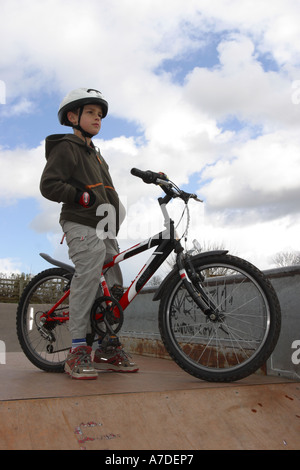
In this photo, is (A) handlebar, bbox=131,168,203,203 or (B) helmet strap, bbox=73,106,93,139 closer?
(A) handlebar, bbox=131,168,203,203

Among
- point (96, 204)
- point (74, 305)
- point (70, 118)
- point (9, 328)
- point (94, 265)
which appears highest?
point (70, 118)

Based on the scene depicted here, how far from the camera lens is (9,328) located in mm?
10734

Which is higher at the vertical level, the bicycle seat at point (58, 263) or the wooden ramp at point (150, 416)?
the bicycle seat at point (58, 263)

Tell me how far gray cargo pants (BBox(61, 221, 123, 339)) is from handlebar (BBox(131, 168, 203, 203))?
50cm

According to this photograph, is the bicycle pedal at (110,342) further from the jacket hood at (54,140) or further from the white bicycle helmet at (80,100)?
the white bicycle helmet at (80,100)

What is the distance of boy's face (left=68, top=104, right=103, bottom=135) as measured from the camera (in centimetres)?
292

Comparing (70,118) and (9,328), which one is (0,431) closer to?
(70,118)

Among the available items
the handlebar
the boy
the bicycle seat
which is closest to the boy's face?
the boy

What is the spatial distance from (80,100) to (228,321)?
190cm

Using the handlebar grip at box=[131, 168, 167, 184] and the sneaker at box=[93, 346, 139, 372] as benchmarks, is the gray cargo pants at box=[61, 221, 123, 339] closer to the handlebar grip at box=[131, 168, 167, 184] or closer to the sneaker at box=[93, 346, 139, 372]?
the sneaker at box=[93, 346, 139, 372]

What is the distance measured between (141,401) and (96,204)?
4.52 ft

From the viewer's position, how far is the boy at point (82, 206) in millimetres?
2662

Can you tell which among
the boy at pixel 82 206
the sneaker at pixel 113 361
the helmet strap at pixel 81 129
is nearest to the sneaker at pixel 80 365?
the boy at pixel 82 206
